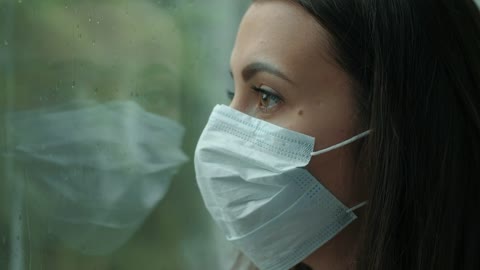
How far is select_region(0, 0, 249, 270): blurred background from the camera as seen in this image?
1.16 metres

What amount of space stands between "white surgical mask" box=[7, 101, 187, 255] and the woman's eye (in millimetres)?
368

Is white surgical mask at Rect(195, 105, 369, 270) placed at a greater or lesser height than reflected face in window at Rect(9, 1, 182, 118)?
lesser

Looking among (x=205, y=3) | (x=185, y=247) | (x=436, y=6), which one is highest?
(x=436, y=6)

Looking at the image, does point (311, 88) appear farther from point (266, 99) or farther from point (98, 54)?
point (98, 54)

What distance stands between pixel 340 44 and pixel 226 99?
25.9 inches

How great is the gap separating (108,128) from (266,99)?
404 mm

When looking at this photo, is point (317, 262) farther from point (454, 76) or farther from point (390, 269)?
Answer: point (454, 76)

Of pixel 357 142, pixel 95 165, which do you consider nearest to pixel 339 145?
pixel 357 142

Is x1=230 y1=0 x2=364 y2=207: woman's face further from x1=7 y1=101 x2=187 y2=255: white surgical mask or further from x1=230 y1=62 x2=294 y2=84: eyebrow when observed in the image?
x1=7 y1=101 x2=187 y2=255: white surgical mask

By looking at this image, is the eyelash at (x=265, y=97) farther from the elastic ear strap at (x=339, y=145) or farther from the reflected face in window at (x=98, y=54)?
the reflected face in window at (x=98, y=54)

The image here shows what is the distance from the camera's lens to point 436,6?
1.16 m

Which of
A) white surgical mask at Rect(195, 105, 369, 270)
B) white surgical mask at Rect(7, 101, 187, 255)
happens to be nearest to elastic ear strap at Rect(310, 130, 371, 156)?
white surgical mask at Rect(195, 105, 369, 270)

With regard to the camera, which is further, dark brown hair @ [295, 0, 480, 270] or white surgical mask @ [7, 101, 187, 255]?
white surgical mask @ [7, 101, 187, 255]

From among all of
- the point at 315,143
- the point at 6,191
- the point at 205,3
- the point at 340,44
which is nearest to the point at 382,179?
the point at 315,143
